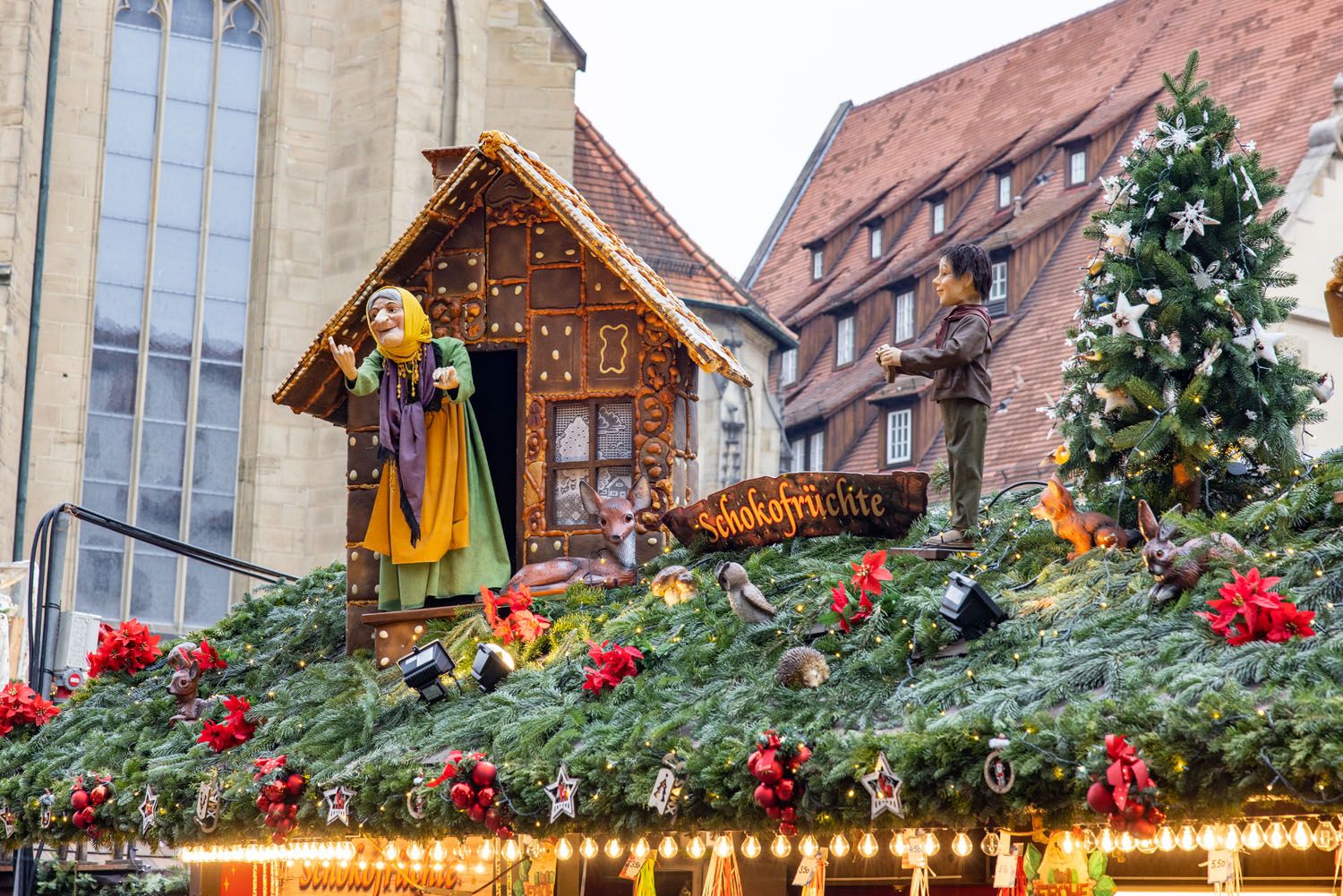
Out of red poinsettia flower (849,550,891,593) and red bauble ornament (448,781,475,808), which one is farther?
red poinsettia flower (849,550,891,593)

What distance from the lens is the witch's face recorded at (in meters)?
11.5

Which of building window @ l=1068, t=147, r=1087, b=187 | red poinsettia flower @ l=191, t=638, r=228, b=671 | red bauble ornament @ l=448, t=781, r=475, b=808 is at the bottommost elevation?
red bauble ornament @ l=448, t=781, r=475, b=808

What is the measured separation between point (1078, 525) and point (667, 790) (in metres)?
2.33

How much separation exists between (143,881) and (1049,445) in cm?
1428

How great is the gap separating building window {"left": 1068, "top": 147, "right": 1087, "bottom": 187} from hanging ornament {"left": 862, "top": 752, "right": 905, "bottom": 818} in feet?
86.7

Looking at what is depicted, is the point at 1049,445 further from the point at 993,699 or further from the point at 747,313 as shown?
the point at 993,699

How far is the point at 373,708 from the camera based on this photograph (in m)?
10.5

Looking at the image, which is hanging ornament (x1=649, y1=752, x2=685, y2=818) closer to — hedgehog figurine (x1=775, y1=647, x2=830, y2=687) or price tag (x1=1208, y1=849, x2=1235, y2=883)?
hedgehog figurine (x1=775, y1=647, x2=830, y2=687)

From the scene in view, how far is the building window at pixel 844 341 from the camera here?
118 ft

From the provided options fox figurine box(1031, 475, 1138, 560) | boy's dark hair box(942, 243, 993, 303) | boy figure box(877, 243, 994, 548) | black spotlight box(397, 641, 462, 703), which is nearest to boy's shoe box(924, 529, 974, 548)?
boy figure box(877, 243, 994, 548)

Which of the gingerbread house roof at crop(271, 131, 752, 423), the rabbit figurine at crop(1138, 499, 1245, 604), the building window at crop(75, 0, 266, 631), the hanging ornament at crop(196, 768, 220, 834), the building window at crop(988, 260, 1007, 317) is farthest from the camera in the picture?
the building window at crop(988, 260, 1007, 317)

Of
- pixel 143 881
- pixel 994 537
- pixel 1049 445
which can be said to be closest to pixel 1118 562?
pixel 994 537

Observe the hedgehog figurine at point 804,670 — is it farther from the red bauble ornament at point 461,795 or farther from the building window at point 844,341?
the building window at point 844,341

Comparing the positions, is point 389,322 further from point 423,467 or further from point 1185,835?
point 1185,835
